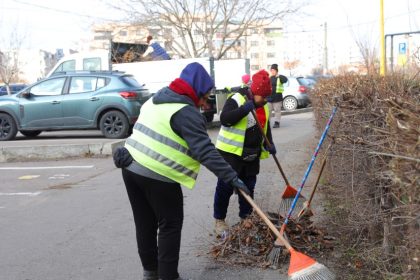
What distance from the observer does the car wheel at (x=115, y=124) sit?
41.4ft

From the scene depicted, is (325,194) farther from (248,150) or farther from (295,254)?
(295,254)

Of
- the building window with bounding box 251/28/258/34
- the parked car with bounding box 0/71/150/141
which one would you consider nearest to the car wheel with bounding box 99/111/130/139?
the parked car with bounding box 0/71/150/141

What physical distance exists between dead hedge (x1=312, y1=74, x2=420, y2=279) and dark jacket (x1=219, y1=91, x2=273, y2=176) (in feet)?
2.44

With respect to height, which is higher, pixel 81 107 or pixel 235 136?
pixel 81 107

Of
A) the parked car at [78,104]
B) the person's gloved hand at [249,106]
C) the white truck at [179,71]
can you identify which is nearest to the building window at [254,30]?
the white truck at [179,71]

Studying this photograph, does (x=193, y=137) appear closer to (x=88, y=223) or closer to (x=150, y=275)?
(x=150, y=275)

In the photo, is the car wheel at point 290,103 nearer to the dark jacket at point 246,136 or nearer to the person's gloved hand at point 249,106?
the dark jacket at point 246,136

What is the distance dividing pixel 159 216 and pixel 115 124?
893 cm

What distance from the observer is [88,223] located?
20.5 ft

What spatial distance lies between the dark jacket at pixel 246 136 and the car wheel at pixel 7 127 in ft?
31.0

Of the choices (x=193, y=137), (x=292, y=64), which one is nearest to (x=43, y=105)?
(x=193, y=137)

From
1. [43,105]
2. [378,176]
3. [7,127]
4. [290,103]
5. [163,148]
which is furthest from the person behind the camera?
[290,103]

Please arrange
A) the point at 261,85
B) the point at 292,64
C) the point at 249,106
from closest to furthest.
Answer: the point at 249,106, the point at 261,85, the point at 292,64

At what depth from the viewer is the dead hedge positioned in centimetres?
278
